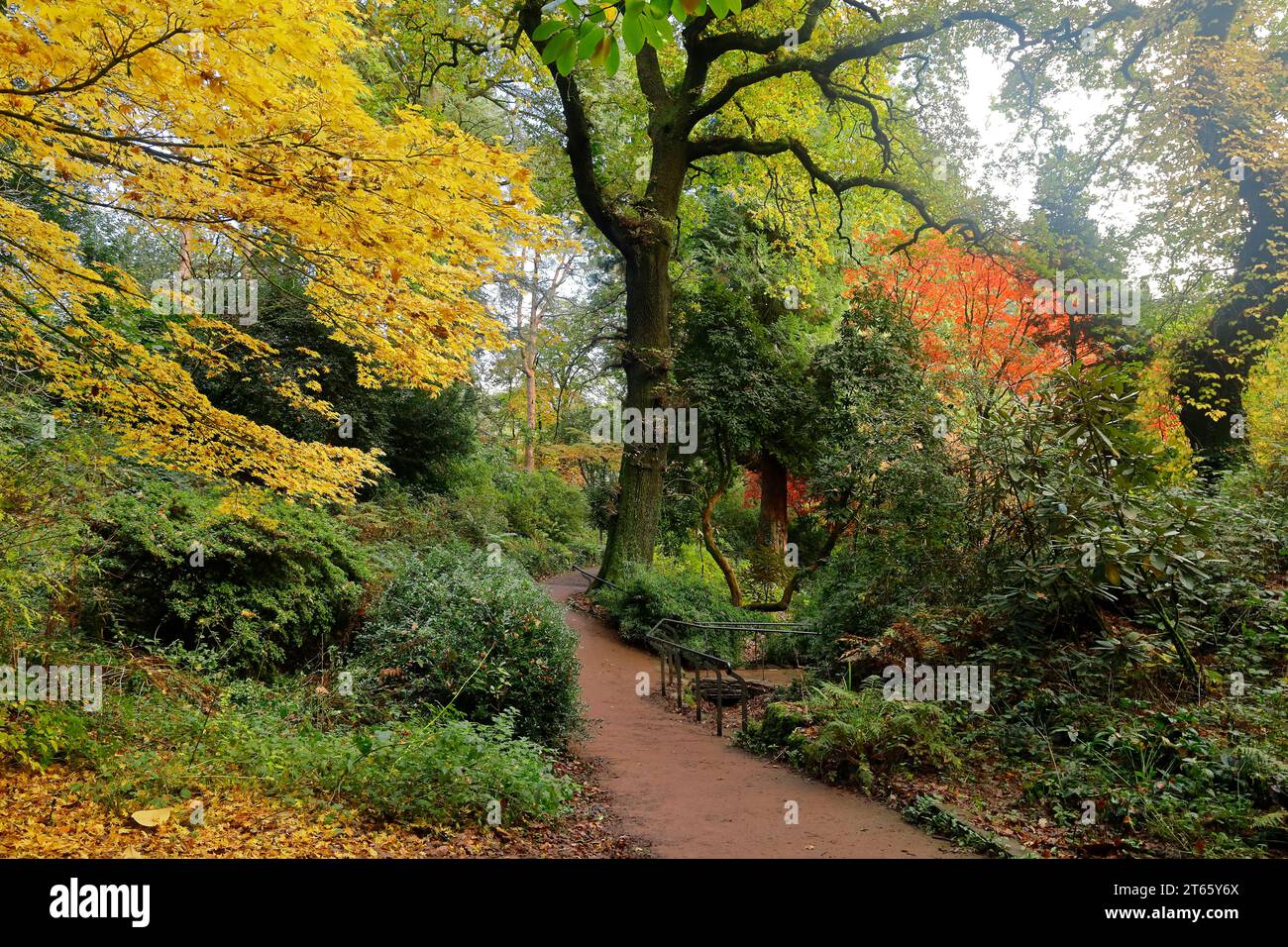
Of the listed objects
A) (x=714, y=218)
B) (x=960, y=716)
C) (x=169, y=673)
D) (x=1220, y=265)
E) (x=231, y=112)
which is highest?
(x=714, y=218)

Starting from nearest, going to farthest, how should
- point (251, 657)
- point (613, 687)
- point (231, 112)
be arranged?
point (231, 112) < point (251, 657) < point (613, 687)

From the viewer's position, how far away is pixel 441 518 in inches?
643

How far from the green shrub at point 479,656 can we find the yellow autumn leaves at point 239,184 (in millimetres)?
2226

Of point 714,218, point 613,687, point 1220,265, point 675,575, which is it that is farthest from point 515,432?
point 1220,265

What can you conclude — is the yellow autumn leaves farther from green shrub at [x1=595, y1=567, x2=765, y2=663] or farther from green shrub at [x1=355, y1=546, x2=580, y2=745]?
green shrub at [x1=595, y1=567, x2=765, y2=663]

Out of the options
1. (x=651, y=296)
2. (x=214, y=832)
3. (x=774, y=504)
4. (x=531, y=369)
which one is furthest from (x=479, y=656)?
(x=531, y=369)

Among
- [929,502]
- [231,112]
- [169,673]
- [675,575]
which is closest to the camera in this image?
[231,112]

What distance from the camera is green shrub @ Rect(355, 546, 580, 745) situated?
720 cm

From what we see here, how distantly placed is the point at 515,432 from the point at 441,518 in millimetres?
20514

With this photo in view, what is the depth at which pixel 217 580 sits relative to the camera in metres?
8.01

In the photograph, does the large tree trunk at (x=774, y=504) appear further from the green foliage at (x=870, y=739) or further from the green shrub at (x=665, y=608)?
the green foliage at (x=870, y=739)

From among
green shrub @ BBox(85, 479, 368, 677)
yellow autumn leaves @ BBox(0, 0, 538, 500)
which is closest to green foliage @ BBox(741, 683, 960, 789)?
yellow autumn leaves @ BBox(0, 0, 538, 500)

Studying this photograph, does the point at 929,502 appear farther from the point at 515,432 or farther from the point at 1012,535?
the point at 515,432

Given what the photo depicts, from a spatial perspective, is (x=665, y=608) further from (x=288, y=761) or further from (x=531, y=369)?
(x=531, y=369)
